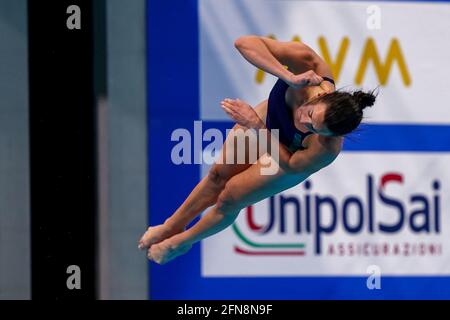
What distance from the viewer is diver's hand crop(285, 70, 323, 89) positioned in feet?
15.5

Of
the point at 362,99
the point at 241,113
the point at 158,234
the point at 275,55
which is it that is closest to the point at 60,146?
the point at 158,234

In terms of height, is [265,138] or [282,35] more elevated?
[282,35]

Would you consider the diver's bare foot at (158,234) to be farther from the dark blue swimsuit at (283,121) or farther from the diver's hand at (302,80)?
the diver's hand at (302,80)

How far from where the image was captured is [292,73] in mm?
4926

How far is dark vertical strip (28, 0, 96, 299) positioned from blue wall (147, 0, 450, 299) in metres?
0.55

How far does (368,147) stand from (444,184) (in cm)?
65

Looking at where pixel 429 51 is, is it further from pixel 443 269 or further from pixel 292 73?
pixel 292 73

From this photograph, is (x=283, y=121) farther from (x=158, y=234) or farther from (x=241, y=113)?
(x=158, y=234)

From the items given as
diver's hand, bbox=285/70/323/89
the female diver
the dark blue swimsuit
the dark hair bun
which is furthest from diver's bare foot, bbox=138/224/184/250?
the dark hair bun

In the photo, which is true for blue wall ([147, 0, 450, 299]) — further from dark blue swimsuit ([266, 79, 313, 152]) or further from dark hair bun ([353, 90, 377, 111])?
dark hair bun ([353, 90, 377, 111])

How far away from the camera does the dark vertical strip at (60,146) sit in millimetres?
6586

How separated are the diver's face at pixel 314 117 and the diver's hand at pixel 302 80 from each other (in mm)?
111
